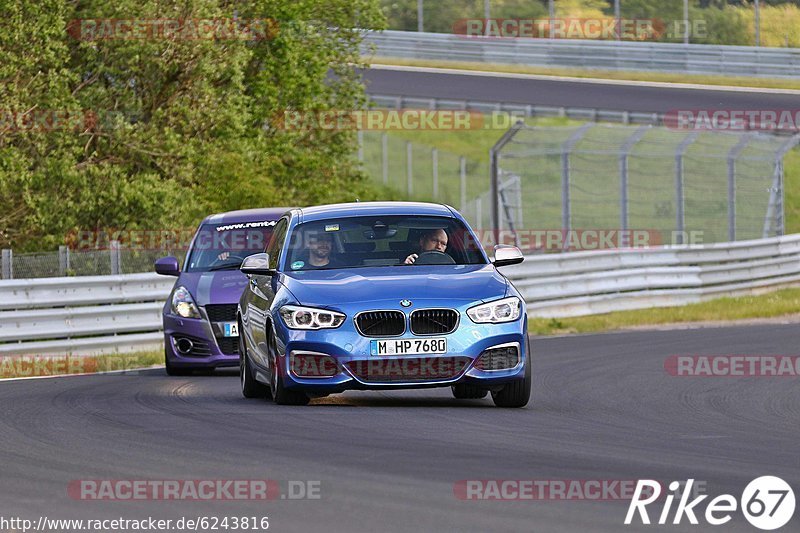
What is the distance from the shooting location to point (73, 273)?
2253 centimetres

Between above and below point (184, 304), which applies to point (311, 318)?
above

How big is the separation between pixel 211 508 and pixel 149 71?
22750mm

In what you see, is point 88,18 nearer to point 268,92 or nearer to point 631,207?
point 268,92

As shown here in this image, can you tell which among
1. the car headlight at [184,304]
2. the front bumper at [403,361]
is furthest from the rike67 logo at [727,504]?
the car headlight at [184,304]

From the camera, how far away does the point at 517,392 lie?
11766 mm

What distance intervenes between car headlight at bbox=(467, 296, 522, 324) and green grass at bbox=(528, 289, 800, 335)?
1266 centimetres

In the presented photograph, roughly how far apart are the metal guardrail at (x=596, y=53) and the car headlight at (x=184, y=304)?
103ft

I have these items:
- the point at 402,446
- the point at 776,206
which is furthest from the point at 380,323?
the point at 776,206

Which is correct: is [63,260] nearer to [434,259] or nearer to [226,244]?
[226,244]

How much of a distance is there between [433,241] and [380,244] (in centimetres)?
40

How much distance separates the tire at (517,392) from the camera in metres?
11.7

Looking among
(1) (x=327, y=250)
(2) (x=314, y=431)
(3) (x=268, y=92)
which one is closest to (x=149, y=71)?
(3) (x=268, y=92)

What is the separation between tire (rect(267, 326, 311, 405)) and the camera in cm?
1189

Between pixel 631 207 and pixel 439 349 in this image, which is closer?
pixel 439 349
